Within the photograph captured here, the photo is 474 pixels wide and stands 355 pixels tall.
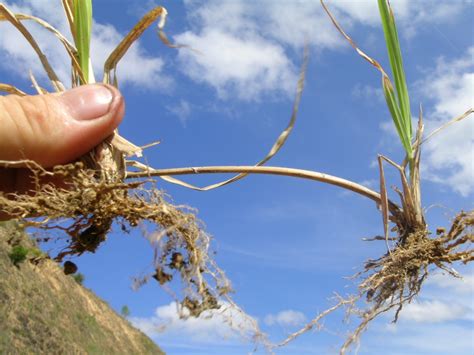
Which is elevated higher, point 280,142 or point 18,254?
point 18,254

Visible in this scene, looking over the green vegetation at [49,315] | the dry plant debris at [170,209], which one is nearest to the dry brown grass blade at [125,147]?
the dry plant debris at [170,209]

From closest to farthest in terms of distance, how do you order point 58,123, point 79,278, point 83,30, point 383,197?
1. point 58,123
2. point 383,197
3. point 83,30
4. point 79,278

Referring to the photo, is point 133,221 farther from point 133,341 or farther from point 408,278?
point 133,341

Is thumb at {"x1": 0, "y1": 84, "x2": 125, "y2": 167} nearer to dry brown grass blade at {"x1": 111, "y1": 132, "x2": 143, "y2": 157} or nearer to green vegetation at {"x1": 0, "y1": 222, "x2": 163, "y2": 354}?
dry brown grass blade at {"x1": 111, "y1": 132, "x2": 143, "y2": 157}

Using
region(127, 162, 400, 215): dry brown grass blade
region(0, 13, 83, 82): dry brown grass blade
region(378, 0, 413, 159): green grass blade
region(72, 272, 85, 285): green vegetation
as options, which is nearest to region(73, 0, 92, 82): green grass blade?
region(0, 13, 83, 82): dry brown grass blade

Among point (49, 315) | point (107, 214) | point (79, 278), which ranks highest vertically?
point (79, 278)

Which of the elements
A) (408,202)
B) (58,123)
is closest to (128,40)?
(58,123)

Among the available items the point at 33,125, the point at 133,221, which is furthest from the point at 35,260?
the point at 33,125

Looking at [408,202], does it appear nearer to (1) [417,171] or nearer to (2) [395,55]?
(1) [417,171]
